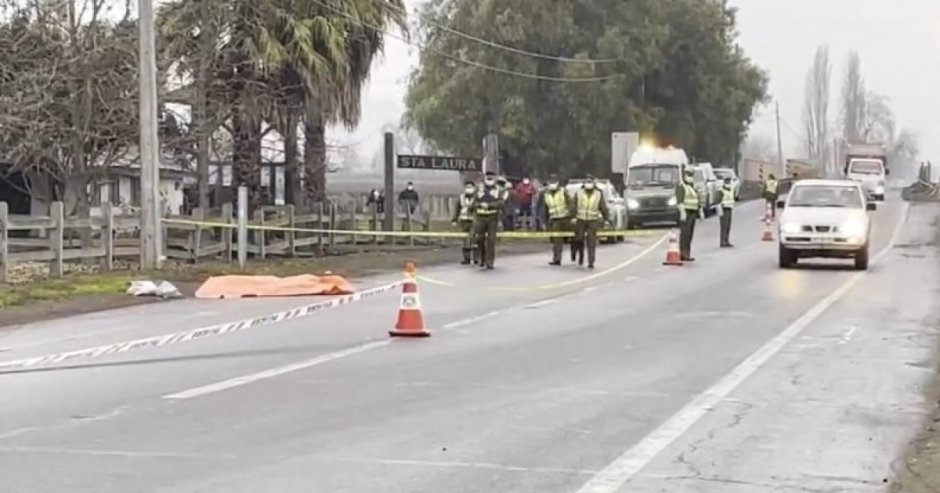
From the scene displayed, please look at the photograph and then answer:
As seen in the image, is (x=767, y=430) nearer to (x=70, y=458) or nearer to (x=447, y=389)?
(x=447, y=389)

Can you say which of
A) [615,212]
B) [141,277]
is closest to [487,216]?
[141,277]

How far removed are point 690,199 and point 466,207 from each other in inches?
180

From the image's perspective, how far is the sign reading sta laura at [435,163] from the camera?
3800 cm

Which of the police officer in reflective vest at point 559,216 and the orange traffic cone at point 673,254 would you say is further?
the police officer in reflective vest at point 559,216

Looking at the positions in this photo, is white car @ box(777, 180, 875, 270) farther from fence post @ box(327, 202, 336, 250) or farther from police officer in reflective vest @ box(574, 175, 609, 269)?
fence post @ box(327, 202, 336, 250)

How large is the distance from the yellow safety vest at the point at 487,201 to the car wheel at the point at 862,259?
6817mm

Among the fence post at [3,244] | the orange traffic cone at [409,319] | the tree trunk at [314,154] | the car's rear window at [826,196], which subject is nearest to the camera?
the orange traffic cone at [409,319]

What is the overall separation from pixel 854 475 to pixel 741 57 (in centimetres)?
6194

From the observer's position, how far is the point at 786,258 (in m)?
27.0

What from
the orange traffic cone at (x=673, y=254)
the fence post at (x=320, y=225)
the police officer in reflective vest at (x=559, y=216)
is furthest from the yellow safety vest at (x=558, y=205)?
the fence post at (x=320, y=225)

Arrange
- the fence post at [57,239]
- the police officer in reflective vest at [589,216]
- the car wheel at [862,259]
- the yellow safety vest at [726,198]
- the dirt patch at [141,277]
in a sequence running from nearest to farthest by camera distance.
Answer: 1. the dirt patch at [141,277]
2. the fence post at [57,239]
3. the car wheel at [862,259]
4. the police officer in reflective vest at [589,216]
5. the yellow safety vest at [726,198]

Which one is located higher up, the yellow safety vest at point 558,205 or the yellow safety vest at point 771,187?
the yellow safety vest at point 771,187

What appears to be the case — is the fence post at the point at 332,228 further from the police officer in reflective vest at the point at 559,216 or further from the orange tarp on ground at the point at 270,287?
the orange tarp on ground at the point at 270,287

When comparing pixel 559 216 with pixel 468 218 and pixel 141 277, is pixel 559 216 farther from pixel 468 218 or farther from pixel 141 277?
pixel 141 277
